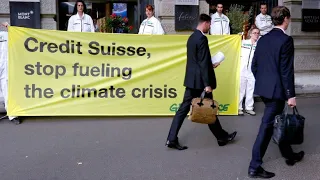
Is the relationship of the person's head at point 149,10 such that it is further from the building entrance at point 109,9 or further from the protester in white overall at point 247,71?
the protester in white overall at point 247,71

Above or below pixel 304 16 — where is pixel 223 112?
below

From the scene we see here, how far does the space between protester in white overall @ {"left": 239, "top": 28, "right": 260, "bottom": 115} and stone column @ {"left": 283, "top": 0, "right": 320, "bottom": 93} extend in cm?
335

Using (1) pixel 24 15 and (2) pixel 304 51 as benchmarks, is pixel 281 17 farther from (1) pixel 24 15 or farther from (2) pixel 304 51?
(2) pixel 304 51

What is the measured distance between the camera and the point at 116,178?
4.49 metres

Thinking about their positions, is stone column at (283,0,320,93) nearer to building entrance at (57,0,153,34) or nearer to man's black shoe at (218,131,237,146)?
building entrance at (57,0,153,34)

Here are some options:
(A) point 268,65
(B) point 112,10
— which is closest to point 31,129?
(A) point 268,65

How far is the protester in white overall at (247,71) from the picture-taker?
7.54 metres

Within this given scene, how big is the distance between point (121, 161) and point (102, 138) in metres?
1.04

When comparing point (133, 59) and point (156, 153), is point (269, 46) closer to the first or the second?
point (156, 153)

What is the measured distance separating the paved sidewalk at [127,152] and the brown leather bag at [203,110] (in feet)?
1.66

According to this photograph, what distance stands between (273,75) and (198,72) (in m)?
1.13

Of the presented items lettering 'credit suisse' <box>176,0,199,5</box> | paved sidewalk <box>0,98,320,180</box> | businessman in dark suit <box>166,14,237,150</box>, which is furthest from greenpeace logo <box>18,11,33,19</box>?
businessman in dark suit <box>166,14,237,150</box>

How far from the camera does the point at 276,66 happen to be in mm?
4422

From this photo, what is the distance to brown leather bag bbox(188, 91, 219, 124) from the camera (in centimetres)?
511
